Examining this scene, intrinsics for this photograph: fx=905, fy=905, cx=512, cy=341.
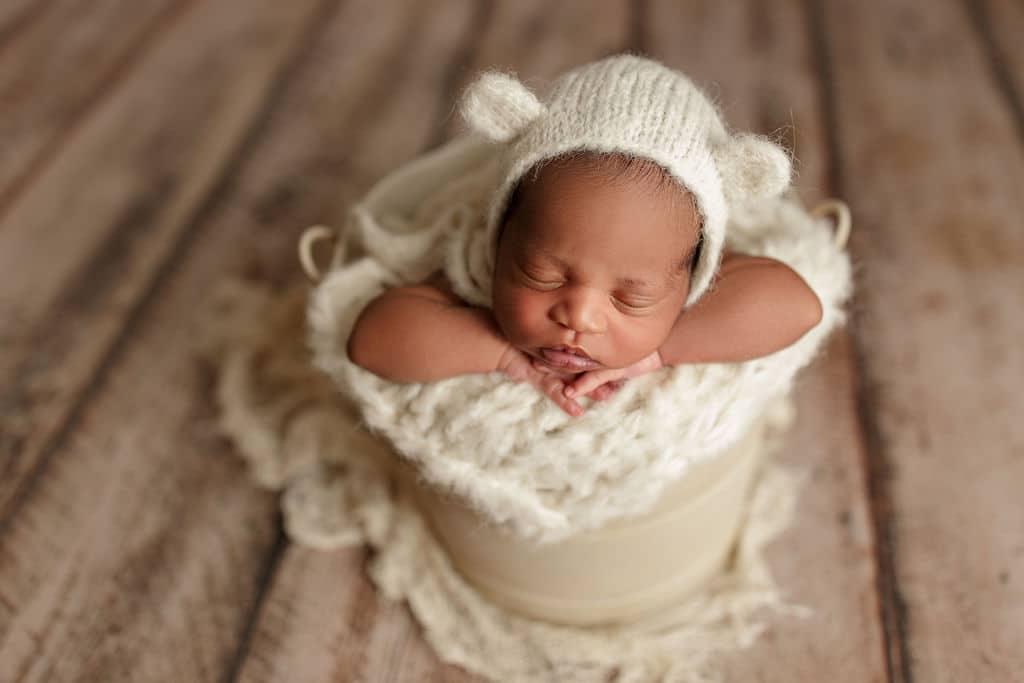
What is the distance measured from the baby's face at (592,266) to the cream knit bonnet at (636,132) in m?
0.02

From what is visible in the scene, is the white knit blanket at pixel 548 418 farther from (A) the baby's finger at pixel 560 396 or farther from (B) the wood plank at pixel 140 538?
(B) the wood plank at pixel 140 538

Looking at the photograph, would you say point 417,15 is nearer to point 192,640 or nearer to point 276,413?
point 276,413

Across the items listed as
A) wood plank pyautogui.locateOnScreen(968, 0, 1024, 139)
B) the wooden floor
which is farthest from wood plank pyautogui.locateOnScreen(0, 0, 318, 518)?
wood plank pyautogui.locateOnScreen(968, 0, 1024, 139)

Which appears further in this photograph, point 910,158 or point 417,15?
point 417,15

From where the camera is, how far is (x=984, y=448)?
1053 millimetres

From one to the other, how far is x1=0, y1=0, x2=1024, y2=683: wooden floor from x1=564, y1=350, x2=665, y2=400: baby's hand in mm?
336

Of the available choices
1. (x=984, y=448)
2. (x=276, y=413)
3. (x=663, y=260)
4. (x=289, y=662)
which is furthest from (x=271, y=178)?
(x=984, y=448)

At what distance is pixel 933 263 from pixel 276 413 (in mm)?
908

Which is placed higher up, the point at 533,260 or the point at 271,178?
the point at 533,260

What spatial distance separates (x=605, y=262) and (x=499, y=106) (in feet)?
0.50

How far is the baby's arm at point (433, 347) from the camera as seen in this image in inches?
29.3

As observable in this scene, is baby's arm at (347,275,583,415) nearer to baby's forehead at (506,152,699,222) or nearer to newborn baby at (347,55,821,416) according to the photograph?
newborn baby at (347,55,821,416)

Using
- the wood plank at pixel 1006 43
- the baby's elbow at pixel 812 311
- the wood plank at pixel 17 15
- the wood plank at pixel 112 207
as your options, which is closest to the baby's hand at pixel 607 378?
the baby's elbow at pixel 812 311

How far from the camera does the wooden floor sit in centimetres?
92
